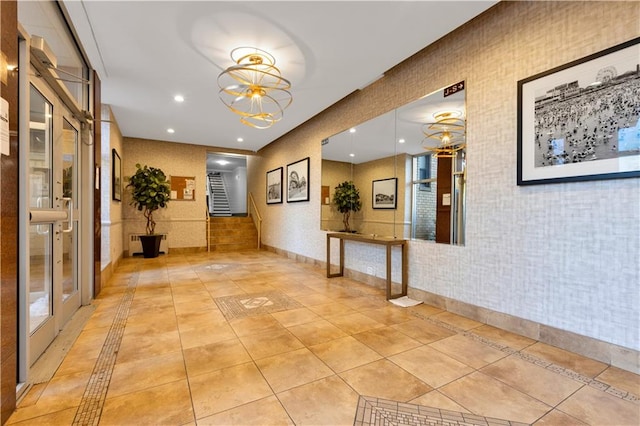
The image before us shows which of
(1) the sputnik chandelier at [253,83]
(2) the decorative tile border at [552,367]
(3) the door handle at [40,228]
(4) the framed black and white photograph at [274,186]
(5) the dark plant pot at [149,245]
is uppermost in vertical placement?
(1) the sputnik chandelier at [253,83]

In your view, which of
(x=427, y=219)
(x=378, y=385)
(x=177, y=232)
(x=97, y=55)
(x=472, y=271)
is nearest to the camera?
(x=378, y=385)

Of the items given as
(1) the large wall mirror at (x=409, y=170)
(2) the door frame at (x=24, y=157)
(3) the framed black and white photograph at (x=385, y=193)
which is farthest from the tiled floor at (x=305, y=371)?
(3) the framed black and white photograph at (x=385, y=193)

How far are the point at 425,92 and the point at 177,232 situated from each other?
7152 mm

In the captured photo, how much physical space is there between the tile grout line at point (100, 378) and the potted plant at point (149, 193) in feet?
13.9

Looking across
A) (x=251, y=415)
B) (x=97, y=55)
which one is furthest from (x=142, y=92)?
(x=251, y=415)

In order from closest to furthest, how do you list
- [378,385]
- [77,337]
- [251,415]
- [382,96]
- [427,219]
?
[251,415]
[378,385]
[77,337]
[427,219]
[382,96]

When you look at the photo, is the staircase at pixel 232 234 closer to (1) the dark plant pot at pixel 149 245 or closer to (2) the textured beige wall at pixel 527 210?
(1) the dark plant pot at pixel 149 245

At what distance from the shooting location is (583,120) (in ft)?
7.52

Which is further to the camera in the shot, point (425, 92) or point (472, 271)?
point (425, 92)

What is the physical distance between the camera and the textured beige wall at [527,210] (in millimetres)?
2156

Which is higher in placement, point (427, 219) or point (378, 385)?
point (427, 219)

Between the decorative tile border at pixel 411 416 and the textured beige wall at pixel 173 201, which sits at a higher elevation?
the textured beige wall at pixel 173 201

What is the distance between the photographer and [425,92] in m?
3.61

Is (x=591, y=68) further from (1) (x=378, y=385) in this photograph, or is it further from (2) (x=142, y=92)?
(2) (x=142, y=92)
